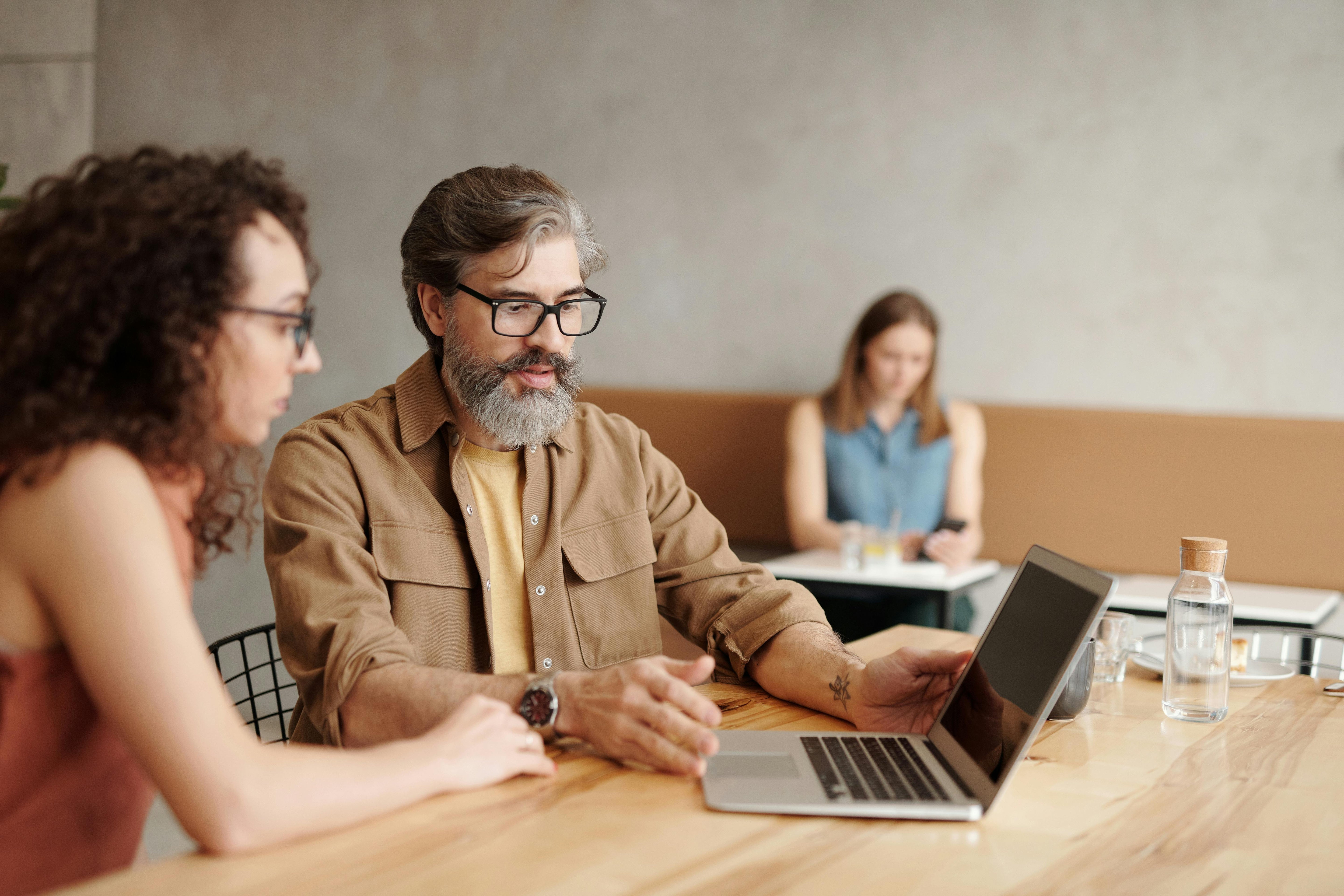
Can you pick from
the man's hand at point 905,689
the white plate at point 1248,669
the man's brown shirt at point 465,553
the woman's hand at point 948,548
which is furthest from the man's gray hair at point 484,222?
the woman's hand at point 948,548

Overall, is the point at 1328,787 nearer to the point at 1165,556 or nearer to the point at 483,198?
the point at 483,198

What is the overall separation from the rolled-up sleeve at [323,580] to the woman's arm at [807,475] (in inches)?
82.2

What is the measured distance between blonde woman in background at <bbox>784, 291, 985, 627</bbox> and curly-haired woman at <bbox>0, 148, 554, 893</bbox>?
2.45 meters

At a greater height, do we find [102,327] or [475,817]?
[102,327]

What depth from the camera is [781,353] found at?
3.76m

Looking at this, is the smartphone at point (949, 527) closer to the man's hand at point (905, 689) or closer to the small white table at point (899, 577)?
the small white table at point (899, 577)

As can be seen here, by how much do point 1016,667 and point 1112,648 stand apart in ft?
1.66

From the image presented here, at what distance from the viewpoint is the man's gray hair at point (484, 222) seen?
5.40ft

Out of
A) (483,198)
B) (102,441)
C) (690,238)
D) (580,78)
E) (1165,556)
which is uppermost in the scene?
(580,78)

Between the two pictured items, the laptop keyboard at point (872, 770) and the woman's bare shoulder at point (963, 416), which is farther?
the woman's bare shoulder at point (963, 416)

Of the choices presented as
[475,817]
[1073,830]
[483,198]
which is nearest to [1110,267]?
[483,198]

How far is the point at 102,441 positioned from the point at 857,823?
2.41ft

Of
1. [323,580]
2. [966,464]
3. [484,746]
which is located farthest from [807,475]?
[484,746]

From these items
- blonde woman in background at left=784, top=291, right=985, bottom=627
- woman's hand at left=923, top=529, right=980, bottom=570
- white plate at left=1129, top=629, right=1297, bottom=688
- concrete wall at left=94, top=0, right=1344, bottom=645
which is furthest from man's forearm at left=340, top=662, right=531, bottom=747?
blonde woman in background at left=784, top=291, right=985, bottom=627
